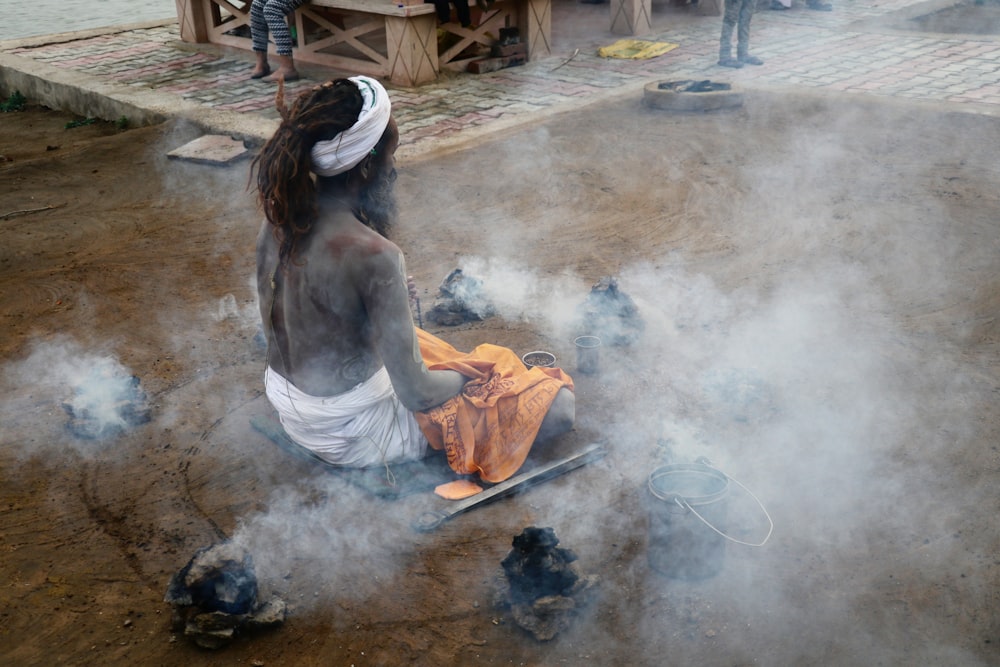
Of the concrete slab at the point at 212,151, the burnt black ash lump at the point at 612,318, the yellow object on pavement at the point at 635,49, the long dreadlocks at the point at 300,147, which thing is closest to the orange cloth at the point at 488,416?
the long dreadlocks at the point at 300,147

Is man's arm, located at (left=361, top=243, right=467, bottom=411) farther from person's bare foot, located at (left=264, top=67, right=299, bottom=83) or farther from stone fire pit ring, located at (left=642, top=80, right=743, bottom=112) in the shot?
person's bare foot, located at (left=264, top=67, right=299, bottom=83)

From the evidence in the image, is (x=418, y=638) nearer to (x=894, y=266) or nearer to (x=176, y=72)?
(x=894, y=266)

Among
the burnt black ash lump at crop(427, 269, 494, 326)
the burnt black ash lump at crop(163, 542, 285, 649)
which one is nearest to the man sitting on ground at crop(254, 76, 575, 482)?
the burnt black ash lump at crop(163, 542, 285, 649)

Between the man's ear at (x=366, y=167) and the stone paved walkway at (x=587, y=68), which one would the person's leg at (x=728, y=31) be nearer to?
the stone paved walkway at (x=587, y=68)

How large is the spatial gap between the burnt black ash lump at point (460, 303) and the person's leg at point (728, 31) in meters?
5.95

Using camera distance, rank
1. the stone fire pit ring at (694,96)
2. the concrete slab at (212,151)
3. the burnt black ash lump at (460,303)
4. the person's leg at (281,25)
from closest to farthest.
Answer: the burnt black ash lump at (460,303)
the concrete slab at (212,151)
the stone fire pit ring at (694,96)
the person's leg at (281,25)

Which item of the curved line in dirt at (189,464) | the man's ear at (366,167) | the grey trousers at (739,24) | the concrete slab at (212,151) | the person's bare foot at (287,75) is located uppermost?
the man's ear at (366,167)

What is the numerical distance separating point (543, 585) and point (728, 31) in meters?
8.20

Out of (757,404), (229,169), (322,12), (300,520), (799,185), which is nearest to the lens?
(300,520)

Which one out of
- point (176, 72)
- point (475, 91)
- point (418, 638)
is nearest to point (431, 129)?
point (475, 91)

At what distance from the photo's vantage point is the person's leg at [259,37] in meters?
9.33

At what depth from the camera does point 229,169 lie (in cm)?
727

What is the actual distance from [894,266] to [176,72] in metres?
8.18

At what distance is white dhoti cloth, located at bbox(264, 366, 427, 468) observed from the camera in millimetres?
3248
